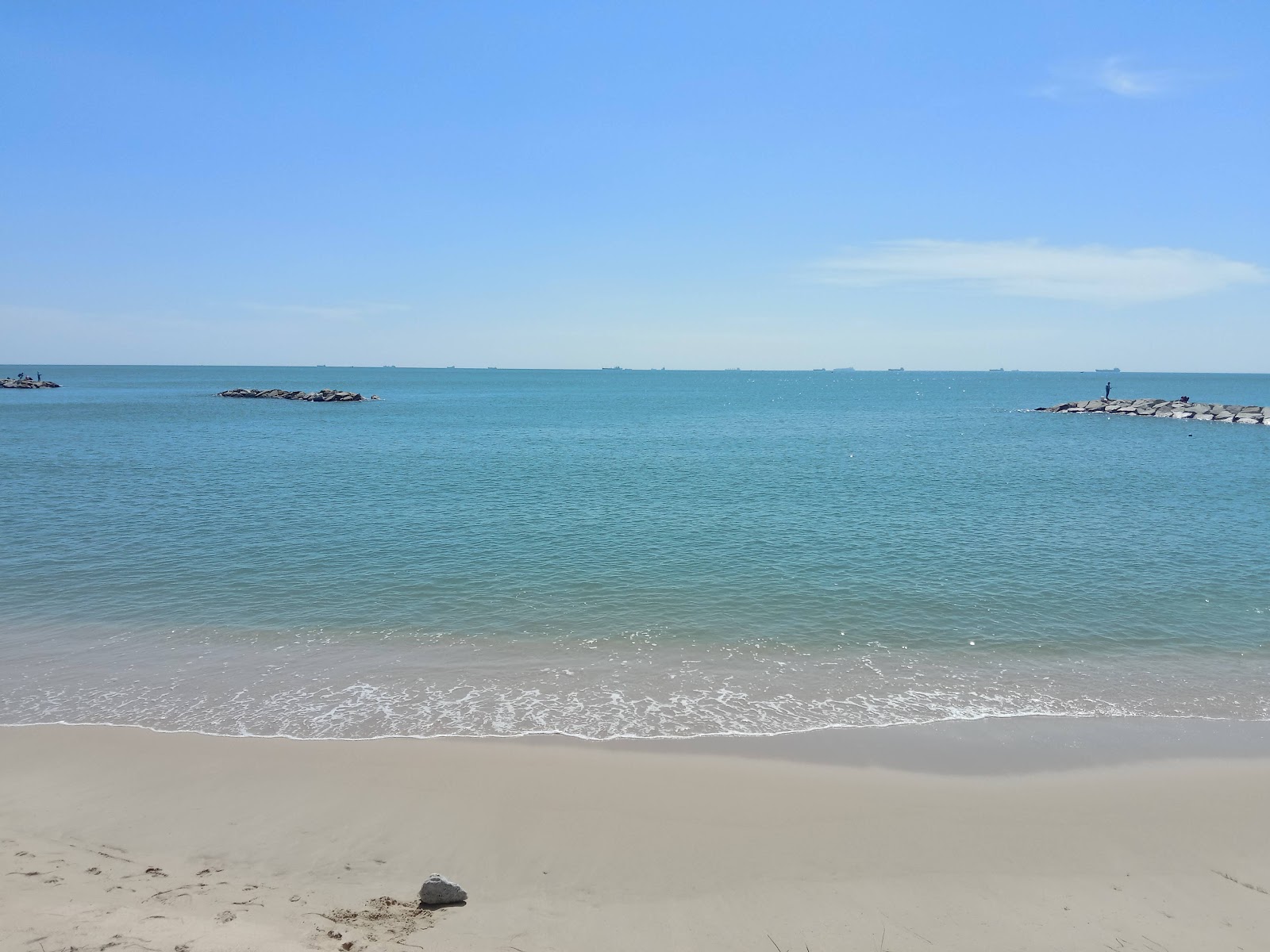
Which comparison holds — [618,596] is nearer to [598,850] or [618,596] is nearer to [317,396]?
[598,850]

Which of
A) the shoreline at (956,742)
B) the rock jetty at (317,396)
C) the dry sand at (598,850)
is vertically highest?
A: the rock jetty at (317,396)

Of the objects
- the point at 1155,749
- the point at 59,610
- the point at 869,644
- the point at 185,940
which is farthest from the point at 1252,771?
the point at 59,610

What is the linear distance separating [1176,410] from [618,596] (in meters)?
98.2

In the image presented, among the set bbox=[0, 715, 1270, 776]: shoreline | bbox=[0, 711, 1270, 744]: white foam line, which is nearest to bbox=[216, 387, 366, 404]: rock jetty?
bbox=[0, 711, 1270, 744]: white foam line

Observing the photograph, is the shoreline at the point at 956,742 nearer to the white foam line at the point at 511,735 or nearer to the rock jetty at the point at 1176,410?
the white foam line at the point at 511,735

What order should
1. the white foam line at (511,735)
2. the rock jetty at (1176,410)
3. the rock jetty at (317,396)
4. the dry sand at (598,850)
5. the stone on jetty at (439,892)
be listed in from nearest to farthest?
the dry sand at (598,850) < the stone on jetty at (439,892) < the white foam line at (511,735) < the rock jetty at (1176,410) < the rock jetty at (317,396)

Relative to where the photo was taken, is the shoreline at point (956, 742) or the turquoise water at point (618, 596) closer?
the shoreline at point (956, 742)

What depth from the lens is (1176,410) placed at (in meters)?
91.8

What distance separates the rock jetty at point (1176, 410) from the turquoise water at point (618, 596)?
47811 mm

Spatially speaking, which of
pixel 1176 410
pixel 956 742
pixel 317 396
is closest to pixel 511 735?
pixel 956 742

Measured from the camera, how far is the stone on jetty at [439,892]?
8.59 m

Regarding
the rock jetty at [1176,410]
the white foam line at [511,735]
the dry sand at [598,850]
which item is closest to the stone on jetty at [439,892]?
the dry sand at [598,850]

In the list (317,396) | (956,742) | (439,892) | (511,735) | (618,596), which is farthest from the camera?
(317,396)

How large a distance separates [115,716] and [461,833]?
26.1 feet
